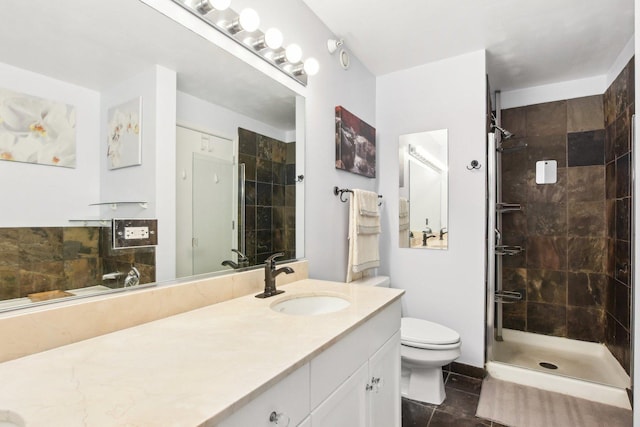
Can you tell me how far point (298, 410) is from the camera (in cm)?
78

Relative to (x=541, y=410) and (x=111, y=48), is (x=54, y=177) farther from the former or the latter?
(x=541, y=410)

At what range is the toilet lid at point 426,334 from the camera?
1860 millimetres

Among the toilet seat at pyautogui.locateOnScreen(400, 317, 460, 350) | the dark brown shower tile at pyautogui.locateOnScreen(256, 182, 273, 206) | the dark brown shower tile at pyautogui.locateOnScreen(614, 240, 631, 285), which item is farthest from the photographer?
the dark brown shower tile at pyautogui.locateOnScreen(614, 240, 631, 285)

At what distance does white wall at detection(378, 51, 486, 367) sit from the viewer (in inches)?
88.7

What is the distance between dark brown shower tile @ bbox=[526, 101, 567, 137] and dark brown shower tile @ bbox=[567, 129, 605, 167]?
0.11m

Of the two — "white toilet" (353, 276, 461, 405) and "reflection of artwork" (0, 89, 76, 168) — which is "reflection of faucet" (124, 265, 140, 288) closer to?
"reflection of artwork" (0, 89, 76, 168)

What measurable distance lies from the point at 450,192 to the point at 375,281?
2.83ft

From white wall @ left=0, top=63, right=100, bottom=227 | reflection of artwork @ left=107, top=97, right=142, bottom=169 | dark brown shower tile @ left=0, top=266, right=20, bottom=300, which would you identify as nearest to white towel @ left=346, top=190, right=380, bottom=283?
reflection of artwork @ left=107, top=97, right=142, bottom=169

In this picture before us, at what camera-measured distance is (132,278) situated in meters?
1.01

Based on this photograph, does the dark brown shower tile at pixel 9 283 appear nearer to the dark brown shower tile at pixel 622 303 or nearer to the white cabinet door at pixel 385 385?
the white cabinet door at pixel 385 385

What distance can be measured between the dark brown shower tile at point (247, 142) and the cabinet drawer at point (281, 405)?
0.96 meters

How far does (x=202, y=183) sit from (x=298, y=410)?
0.86 metres

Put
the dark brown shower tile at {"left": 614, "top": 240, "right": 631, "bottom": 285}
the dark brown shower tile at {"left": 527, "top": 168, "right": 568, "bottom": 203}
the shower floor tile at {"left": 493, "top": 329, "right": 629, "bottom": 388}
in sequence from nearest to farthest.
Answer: the dark brown shower tile at {"left": 614, "top": 240, "right": 631, "bottom": 285}
the shower floor tile at {"left": 493, "top": 329, "right": 629, "bottom": 388}
the dark brown shower tile at {"left": 527, "top": 168, "right": 568, "bottom": 203}

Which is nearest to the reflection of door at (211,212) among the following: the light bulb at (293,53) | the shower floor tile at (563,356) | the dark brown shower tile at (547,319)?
the light bulb at (293,53)
